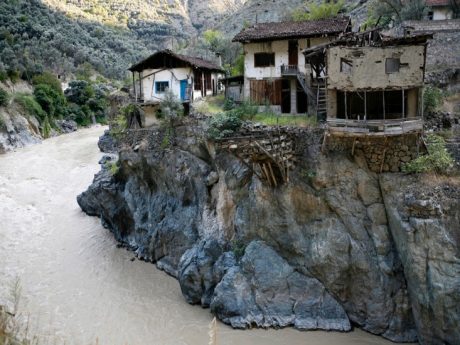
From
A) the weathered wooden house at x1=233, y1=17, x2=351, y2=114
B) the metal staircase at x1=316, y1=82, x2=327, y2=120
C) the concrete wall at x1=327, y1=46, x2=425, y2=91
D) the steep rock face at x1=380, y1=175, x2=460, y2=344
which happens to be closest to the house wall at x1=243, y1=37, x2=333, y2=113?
the weathered wooden house at x1=233, y1=17, x2=351, y2=114

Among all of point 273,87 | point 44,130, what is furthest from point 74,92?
point 273,87

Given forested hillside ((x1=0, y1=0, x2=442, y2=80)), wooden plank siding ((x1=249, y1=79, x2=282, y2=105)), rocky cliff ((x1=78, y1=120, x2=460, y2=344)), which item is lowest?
rocky cliff ((x1=78, y1=120, x2=460, y2=344))

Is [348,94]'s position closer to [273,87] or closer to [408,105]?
[408,105]

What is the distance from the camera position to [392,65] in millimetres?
23531

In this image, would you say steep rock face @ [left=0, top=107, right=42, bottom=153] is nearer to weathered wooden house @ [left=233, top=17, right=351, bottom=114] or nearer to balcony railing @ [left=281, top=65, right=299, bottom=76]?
weathered wooden house @ [left=233, top=17, right=351, bottom=114]

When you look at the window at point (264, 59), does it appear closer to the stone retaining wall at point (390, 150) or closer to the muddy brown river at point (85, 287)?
the stone retaining wall at point (390, 150)

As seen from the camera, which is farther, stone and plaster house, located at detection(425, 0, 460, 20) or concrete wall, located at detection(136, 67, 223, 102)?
stone and plaster house, located at detection(425, 0, 460, 20)

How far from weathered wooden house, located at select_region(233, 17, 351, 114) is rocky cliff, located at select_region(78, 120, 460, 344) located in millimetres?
8833

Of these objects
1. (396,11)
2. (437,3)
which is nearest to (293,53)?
(396,11)

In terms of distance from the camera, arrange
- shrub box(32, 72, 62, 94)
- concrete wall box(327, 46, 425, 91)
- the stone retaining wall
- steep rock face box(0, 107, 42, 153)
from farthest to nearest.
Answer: shrub box(32, 72, 62, 94), steep rock face box(0, 107, 42, 153), concrete wall box(327, 46, 425, 91), the stone retaining wall

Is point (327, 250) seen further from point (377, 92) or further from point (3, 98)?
point (3, 98)

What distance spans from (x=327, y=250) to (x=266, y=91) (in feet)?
51.1

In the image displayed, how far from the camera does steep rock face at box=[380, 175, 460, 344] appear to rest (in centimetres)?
1920

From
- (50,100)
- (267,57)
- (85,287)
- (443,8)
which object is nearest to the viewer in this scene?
(85,287)
